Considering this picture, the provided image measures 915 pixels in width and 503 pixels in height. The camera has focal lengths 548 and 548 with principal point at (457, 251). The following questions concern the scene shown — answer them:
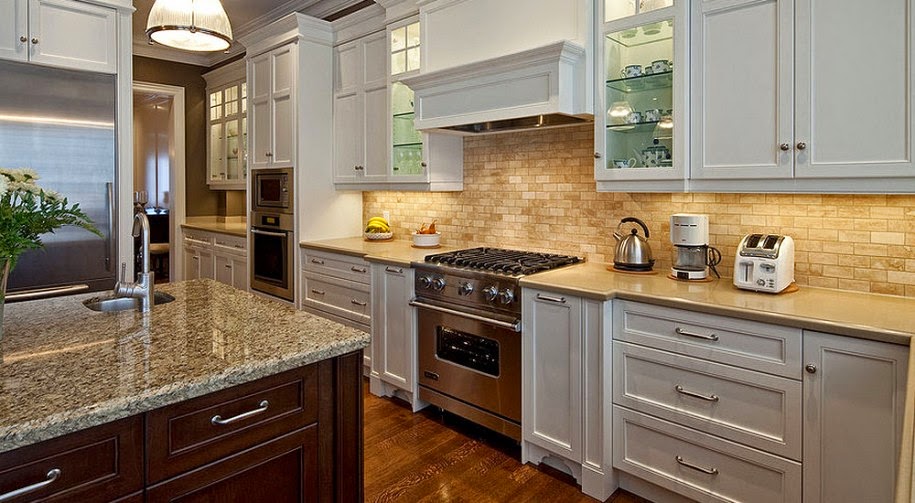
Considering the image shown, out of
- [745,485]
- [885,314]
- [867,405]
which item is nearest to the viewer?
[867,405]

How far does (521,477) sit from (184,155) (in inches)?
206

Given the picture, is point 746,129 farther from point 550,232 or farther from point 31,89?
point 31,89

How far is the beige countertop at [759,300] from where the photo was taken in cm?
172

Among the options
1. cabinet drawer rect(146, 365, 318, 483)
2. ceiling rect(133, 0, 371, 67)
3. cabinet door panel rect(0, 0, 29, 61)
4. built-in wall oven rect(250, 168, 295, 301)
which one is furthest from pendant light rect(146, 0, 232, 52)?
ceiling rect(133, 0, 371, 67)

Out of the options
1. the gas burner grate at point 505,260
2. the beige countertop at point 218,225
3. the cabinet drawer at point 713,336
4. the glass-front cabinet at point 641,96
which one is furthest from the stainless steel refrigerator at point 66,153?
the cabinet drawer at point 713,336

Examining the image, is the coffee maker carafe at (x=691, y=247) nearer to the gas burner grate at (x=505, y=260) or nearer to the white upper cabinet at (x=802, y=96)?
the white upper cabinet at (x=802, y=96)

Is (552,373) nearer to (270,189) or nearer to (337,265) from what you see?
(337,265)

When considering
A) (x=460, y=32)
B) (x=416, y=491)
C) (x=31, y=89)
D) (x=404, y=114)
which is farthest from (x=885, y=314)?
(x=31, y=89)

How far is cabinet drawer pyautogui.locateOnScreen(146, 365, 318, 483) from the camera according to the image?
1207 millimetres

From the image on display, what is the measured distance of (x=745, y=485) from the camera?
6.52 ft

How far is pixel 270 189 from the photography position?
172 inches

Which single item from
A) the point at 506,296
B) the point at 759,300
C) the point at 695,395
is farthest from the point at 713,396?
the point at 506,296

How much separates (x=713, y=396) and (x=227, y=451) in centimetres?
166

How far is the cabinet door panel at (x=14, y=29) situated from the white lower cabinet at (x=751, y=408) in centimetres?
341
